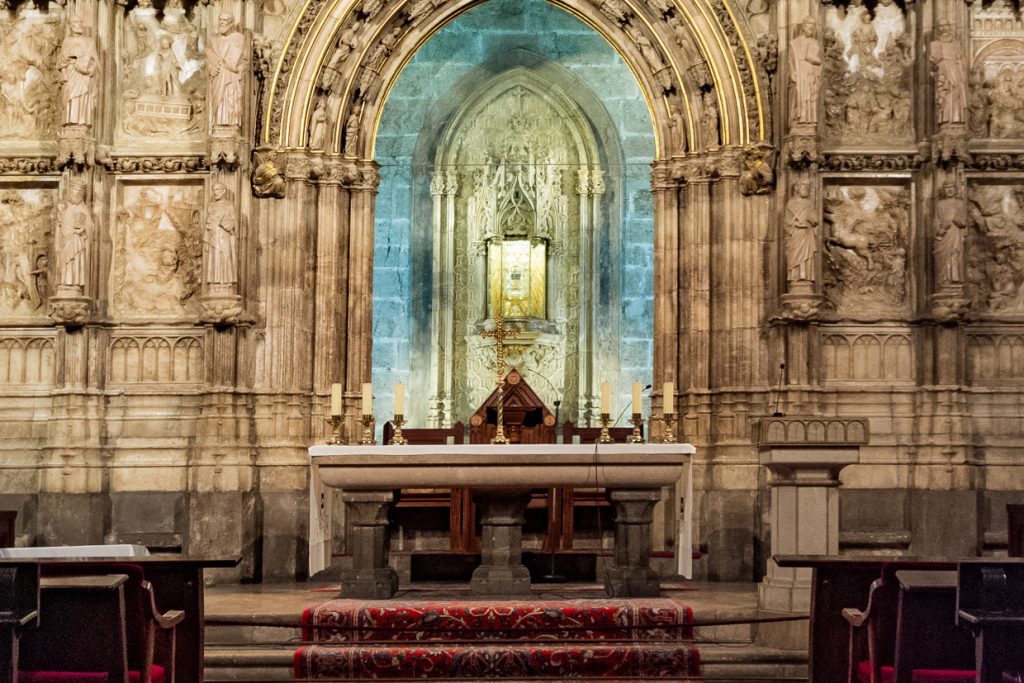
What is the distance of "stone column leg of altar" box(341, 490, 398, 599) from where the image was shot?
11.9 metres

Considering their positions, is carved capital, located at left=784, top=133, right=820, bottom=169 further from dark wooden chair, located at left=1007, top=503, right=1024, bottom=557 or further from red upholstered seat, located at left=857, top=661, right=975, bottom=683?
red upholstered seat, located at left=857, top=661, right=975, bottom=683

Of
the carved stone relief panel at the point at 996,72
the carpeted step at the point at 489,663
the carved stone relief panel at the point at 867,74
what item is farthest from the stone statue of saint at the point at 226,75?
the carved stone relief panel at the point at 996,72

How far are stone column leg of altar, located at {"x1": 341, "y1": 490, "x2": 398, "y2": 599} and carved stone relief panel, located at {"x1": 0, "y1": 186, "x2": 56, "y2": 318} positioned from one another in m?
5.23

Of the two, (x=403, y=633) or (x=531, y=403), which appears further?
(x=531, y=403)

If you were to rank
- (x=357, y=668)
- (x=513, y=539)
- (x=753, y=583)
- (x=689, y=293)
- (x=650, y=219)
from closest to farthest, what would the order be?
(x=357, y=668)
(x=513, y=539)
(x=753, y=583)
(x=689, y=293)
(x=650, y=219)

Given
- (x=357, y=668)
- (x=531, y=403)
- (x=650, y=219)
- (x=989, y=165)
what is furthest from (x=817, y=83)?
(x=357, y=668)

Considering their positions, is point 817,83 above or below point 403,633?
above

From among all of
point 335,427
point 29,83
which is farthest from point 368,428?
point 29,83

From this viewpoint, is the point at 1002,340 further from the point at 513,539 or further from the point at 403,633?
the point at 403,633

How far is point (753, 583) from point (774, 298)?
10.4 ft

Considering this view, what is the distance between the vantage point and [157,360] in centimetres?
1517

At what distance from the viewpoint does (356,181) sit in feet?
52.5

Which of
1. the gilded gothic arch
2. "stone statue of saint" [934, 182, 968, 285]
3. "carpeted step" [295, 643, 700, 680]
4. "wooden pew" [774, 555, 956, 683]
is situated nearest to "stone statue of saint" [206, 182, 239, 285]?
the gilded gothic arch

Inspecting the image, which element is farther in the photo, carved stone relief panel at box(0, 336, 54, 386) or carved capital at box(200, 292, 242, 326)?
carved stone relief panel at box(0, 336, 54, 386)
